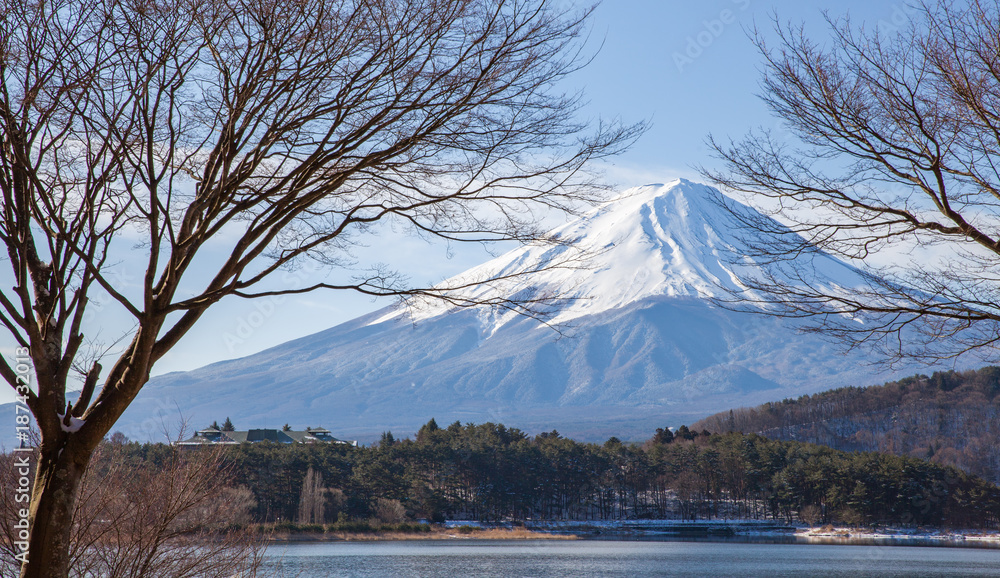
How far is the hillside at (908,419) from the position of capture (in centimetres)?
8256

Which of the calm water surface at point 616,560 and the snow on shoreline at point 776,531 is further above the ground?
the calm water surface at point 616,560

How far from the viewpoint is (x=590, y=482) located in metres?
55.2

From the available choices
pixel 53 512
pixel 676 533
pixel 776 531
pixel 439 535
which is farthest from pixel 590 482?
pixel 53 512

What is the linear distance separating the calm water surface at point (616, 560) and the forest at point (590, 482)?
436 centimetres

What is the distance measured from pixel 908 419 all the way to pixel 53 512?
99.5 meters

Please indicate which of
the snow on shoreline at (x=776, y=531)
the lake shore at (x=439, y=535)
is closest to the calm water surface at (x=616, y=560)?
the lake shore at (x=439, y=535)

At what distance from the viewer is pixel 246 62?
14.0ft

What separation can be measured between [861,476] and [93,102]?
5387 centimetres

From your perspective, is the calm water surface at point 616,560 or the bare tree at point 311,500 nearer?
the calm water surface at point 616,560

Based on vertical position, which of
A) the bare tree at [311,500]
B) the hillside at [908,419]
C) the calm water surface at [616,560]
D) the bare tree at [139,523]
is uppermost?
the hillside at [908,419]

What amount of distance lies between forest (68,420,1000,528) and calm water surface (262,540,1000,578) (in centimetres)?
436

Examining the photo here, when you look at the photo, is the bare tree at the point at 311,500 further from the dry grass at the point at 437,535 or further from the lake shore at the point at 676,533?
the dry grass at the point at 437,535

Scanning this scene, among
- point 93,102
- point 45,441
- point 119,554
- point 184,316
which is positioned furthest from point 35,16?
point 119,554

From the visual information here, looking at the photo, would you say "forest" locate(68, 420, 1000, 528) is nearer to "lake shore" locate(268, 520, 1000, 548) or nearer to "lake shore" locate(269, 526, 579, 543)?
"lake shore" locate(268, 520, 1000, 548)
